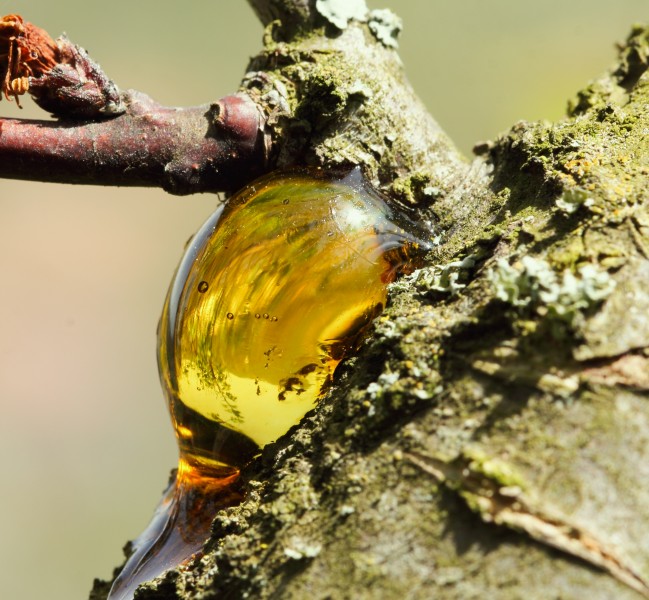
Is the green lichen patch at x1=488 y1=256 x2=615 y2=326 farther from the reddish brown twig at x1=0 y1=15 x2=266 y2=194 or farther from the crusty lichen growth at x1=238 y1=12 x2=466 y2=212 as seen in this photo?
the reddish brown twig at x1=0 y1=15 x2=266 y2=194

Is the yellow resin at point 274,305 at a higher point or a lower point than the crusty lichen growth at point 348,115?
lower

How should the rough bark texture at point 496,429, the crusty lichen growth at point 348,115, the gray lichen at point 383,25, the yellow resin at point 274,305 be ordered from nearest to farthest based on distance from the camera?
the rough bark texture at point 496,429
the yellow resin at point 274,305
the crusty lichen growth at point 348,115
the gray lichen at point 383,25

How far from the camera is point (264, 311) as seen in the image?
2.83 ft

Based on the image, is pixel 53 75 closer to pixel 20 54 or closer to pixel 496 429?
pixel 20 54

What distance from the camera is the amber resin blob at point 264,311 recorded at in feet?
2.82

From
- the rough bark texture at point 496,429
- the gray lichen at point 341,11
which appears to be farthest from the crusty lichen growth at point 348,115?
the rough bark texture at point 496,429

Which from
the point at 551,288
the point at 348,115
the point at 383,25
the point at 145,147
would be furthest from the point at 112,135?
the point at 551,288

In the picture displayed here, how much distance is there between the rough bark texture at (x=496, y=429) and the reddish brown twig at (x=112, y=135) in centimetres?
30

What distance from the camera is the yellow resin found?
33.8 inches

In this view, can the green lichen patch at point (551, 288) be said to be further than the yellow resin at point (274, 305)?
No

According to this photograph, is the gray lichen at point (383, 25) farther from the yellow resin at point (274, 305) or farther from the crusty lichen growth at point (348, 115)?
the yellow resin at point (274, 305)

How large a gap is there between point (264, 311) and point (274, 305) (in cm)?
1

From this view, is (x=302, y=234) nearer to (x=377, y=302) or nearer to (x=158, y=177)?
(x=377, y=302)

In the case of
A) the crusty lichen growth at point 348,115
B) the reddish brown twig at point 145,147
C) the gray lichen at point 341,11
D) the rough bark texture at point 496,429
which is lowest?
the rough bark texture at point 496,429
